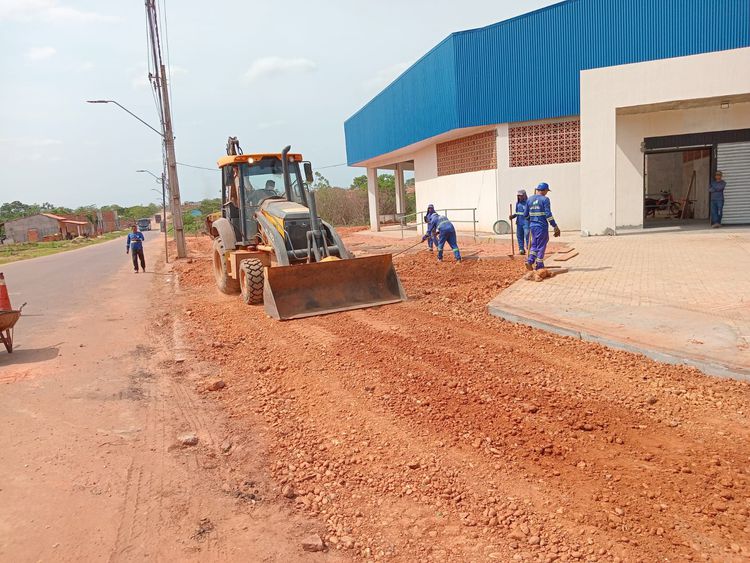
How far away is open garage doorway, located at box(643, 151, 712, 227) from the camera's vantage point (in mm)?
19641

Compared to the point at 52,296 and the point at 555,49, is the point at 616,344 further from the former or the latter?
the point at 555,49

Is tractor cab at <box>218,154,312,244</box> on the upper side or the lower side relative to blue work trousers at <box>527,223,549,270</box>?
upper

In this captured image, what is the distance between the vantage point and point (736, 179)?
55.7 feet

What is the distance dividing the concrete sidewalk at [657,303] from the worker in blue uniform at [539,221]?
→ 69 cm

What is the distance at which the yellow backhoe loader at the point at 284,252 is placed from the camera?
838 cm

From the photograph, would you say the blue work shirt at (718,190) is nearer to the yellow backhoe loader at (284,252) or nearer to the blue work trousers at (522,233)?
the blue work trousers at (522,233)

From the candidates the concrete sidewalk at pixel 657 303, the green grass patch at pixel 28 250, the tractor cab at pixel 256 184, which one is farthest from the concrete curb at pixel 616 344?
the green grass patch at pixel 28 250

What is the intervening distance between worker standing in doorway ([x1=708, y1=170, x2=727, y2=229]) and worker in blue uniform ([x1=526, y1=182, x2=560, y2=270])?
352 inches

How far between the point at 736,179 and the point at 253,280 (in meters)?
15.1

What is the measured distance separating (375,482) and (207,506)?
1024 millimetres

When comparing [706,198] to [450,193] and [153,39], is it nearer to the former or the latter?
[450,193]

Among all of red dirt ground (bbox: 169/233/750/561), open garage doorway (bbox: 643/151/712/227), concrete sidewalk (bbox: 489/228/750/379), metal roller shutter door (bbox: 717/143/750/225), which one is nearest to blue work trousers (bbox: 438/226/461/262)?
concrete sidewalk (bbox: 489/228/750/379)

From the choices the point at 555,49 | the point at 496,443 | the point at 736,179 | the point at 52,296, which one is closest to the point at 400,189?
the point at 555,49

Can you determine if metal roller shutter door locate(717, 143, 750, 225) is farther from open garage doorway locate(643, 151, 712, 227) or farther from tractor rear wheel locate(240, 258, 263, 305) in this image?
tractor rear wheel locate(240, 258, 263, 305)
